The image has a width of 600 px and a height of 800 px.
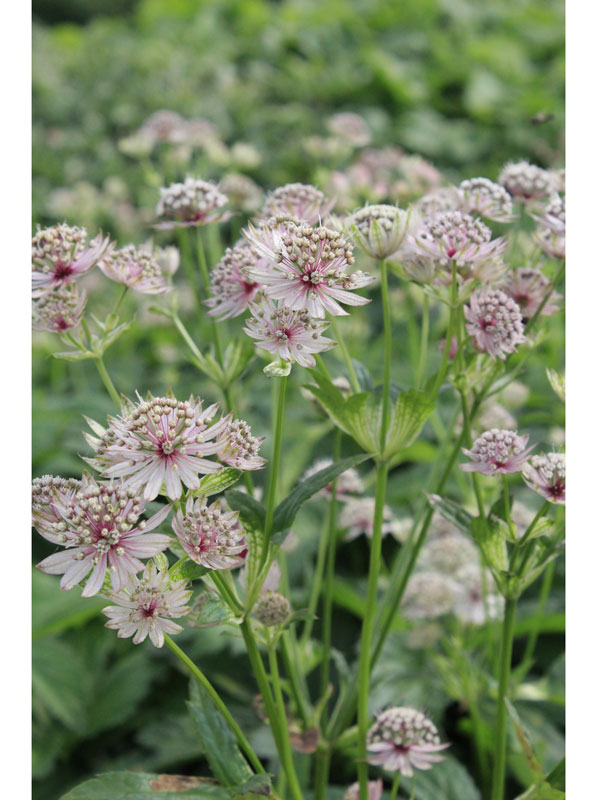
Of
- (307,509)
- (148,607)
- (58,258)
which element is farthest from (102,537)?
(307,509)

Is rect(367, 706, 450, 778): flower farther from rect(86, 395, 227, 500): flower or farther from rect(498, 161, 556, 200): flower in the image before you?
rect(498, 161, 556, 200): flower

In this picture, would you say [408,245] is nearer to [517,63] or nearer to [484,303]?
[484,303]

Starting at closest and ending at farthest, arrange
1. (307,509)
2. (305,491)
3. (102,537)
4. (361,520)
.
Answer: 1. (102,537)
2. (305,491)
3. (361,520)
4. (307,509)

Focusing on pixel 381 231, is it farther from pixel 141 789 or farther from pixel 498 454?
pixel 141 789

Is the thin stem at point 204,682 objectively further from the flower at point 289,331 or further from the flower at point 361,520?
the flower at point 361,520

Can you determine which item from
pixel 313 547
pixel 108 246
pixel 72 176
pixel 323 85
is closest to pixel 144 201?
pixel 72 176

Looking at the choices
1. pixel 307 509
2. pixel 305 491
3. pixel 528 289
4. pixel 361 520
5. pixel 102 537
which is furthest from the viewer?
pixel 307 509

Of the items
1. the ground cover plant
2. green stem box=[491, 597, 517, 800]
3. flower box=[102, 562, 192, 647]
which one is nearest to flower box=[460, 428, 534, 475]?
the ground cover plant
